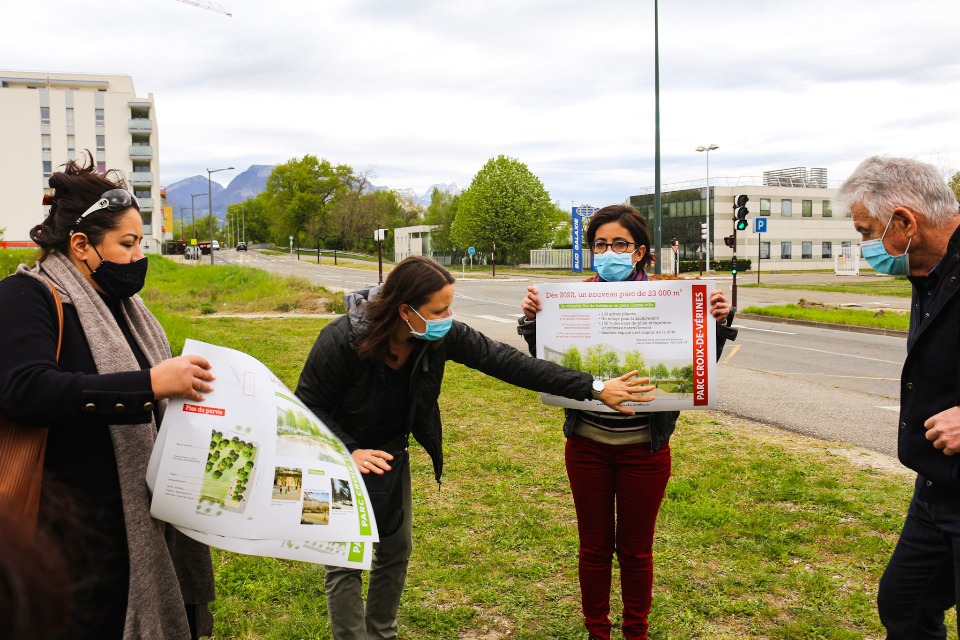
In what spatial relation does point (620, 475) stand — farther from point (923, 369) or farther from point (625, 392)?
point (923, 369)

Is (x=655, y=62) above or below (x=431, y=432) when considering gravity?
above

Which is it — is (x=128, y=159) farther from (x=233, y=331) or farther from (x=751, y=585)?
(x=751, y=585)

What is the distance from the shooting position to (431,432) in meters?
2.81

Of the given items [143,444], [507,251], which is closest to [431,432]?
[143,444]

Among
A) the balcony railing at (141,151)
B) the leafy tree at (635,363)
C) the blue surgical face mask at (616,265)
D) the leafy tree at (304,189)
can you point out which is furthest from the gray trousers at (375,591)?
the leafy tree at (304,189)

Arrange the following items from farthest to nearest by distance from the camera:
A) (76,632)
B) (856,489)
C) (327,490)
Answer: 1. (856,489)
2. (327,490)
3. (76,632)

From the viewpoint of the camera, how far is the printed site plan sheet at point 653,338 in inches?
114

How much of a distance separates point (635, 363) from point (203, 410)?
5.83ft

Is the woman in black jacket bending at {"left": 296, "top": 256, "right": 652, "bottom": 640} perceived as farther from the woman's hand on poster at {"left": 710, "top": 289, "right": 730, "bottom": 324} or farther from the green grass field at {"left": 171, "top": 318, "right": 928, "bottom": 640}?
the green grass field at {"left": 171, "top": 318, "right": 928, "bottom": 640}

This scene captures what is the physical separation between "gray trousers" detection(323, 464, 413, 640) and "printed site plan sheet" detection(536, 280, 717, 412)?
2.81 feet

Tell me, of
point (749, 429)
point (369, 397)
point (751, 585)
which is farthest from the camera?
point (749, 429)

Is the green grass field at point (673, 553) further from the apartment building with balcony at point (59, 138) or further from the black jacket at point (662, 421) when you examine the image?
the apartment building with balcony at point (59, 138)

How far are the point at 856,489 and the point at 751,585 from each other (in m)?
2.02

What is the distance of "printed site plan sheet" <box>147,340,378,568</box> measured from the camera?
184cm
